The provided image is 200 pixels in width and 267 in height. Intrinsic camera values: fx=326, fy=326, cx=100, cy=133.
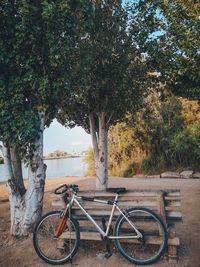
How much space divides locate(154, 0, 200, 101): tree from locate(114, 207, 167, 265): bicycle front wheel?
26.4ft

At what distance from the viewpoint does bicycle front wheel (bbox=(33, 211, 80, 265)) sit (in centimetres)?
623

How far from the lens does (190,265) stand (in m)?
5.77

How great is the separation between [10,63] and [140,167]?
1632 centimetres

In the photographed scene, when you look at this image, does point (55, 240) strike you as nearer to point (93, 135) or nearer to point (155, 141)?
point (93, 135)

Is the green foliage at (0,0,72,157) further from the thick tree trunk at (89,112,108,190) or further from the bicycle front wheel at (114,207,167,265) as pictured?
the thick tree trunk at (89,112,108,190)

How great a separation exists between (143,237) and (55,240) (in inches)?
79.7

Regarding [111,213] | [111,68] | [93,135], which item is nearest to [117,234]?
[111,213]

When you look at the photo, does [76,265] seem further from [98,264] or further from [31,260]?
[31,260]

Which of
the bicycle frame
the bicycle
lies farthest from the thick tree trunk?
the bicycle frame

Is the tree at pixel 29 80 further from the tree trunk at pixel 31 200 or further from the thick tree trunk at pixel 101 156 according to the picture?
the thick tree trunk at pixel 101 156

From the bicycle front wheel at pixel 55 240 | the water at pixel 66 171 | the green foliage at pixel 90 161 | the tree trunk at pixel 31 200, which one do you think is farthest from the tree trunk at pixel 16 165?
the green foliage at pixel 90 161

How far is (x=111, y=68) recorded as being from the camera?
483 inches

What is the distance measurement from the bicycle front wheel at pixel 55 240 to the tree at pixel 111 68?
5596 millimetres

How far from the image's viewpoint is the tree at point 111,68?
12.0 metres
